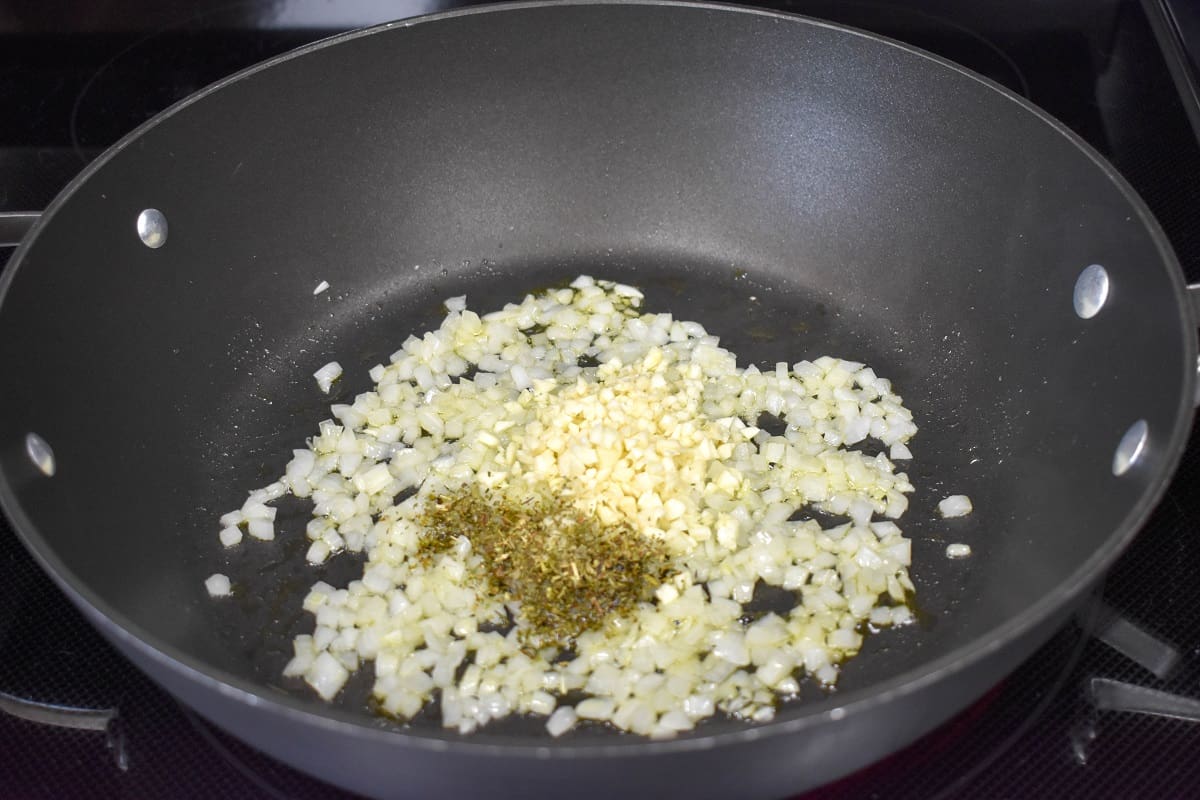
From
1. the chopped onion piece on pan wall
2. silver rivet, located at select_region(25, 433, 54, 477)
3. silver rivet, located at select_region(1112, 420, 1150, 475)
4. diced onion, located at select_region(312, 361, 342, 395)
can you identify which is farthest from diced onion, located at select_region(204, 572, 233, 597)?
silver rivet, located at select_region(1112, 420, 1150, 475)

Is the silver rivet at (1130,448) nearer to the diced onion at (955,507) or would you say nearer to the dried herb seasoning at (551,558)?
the diced onion at (955,507)

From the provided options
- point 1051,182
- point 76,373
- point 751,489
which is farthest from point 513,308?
point 1051,182

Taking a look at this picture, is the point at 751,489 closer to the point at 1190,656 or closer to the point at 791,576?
the point at 791,576

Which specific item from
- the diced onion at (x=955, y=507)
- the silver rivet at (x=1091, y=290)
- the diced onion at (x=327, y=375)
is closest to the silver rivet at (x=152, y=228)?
the diced onion at (x=327, y=375)

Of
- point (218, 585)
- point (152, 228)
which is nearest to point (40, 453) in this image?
point (218, 585)

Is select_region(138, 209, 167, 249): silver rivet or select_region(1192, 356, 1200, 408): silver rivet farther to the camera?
select_region(138, 209, 167, 249): silver rivet

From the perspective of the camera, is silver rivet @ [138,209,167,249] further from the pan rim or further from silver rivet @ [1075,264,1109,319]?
silver rivet @ [1075,264,1109,319]

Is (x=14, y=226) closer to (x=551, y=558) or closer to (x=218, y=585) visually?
(x=218, y=585)
